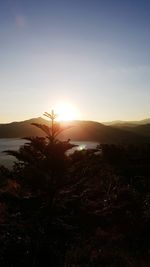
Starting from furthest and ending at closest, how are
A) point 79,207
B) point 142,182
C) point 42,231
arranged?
point 142,182
point 42,231
point 79,207

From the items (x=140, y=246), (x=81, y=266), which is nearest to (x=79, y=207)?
(x=81, y=266)

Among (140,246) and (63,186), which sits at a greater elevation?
(63,186)

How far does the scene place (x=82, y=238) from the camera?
663 inches

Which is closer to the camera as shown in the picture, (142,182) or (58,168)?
(58,168)

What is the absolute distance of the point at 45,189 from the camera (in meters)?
13.5

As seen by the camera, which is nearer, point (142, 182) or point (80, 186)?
point (80, 186)

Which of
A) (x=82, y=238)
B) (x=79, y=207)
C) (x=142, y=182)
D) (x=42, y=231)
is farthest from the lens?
(x=142, y=182)

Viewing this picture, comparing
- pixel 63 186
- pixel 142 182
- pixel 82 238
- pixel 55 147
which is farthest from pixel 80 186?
pixel 142 182

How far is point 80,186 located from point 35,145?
244 centimetres

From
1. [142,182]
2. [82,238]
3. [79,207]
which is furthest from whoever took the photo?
[142,182]

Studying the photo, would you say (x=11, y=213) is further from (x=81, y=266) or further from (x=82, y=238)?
(x=82, y=238)

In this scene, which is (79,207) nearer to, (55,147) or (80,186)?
(80,186)

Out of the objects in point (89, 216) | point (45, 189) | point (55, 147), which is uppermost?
point (55, 147)

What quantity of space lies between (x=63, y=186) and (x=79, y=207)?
43.0 inches
